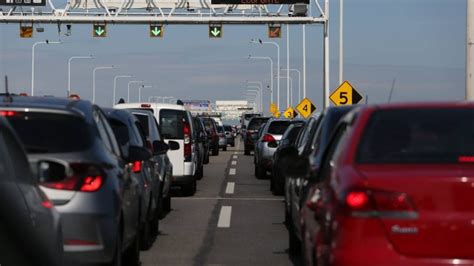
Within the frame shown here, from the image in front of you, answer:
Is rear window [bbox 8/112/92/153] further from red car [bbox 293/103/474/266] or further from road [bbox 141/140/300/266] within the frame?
road [bbox 141/140/300/266]

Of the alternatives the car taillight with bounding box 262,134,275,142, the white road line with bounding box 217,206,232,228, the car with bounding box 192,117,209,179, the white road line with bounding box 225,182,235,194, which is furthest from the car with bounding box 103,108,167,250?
the car taillight with bounding box 262,134,275,142

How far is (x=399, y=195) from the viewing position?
5.66 metres

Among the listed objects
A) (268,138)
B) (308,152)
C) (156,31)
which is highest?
(156,31)

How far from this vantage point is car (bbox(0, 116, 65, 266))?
496cm

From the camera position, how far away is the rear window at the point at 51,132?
7684 mm

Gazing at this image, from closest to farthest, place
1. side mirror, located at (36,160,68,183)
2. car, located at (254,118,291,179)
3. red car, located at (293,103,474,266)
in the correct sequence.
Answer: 1. red car, located at (293,103,474,266)
2. side mirror, located at (36,160,68,183)
3. car, located at (254,118,291,179)

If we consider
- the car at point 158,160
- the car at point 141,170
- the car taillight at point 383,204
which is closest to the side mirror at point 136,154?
the car at point 141,170

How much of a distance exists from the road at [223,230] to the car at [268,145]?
7.42 feet

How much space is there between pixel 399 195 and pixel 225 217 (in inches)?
398

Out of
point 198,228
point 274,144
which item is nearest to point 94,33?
point 274,144

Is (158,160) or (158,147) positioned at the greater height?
(158,147)

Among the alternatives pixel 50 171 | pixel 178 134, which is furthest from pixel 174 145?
pixel 50 171

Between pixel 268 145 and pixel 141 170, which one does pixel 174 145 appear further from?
pixel 141 170

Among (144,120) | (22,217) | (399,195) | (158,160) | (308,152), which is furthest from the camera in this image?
(144,120)
